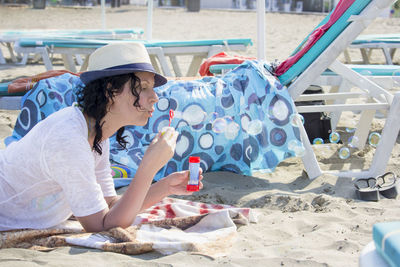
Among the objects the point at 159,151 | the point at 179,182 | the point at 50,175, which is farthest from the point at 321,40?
the point at 50,175

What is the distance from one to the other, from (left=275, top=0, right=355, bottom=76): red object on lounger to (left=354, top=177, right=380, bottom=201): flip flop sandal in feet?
3.13

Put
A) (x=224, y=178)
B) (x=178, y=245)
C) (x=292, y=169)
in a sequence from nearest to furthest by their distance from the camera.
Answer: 1. (x=178, y=245)
2. (x=224, y=178)
3. (x=292, y=169)

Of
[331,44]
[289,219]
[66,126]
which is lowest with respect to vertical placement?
[289,219]

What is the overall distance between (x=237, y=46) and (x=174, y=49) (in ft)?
2.48

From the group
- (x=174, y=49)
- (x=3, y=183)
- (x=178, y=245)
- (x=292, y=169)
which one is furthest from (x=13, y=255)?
(x=174, y=49)

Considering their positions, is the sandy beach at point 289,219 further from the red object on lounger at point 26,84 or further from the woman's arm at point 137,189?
the red object on lounger at point 26,84

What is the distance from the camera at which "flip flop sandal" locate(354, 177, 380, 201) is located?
311cm

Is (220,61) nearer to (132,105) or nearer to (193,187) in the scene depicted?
(193,187)

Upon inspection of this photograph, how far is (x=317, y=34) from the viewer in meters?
3.69

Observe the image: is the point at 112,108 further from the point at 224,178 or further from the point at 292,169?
the point at 292,169

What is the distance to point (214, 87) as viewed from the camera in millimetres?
3783

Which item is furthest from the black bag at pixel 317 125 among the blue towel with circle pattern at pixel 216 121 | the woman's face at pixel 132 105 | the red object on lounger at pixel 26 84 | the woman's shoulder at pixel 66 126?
the woman's shoulder at pixel 66 126

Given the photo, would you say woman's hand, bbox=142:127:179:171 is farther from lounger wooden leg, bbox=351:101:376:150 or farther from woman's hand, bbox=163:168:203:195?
lounger wooden leg, bbox=351:101:376:150

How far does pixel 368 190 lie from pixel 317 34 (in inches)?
46.0
